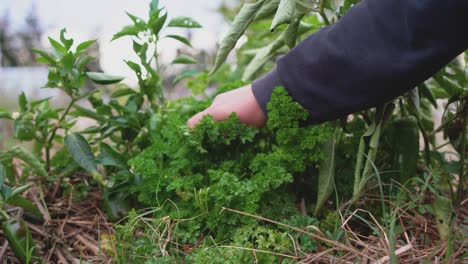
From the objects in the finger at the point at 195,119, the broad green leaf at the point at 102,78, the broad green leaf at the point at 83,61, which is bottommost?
the finger at the point at 195,119

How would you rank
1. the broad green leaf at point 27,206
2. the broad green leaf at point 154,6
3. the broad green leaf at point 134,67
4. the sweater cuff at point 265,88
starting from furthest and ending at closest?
the broad green leaf at point 154,6 → the broad green leaf at point 134,67 → the broad green leaf at point 27,206 → the sweater cuff at point 265,88

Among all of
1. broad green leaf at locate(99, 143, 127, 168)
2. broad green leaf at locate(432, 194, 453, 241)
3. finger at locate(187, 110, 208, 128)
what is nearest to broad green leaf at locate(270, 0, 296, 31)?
finger at locate(187, 110, 208, 128)

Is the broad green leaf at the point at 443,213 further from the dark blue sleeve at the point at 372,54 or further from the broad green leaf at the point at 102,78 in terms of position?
the broad green leaf at the point at 102,78

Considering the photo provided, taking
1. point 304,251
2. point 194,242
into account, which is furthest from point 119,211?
point 304,251

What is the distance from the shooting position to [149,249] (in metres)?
1.10

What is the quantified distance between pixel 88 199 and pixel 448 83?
4.09 ft

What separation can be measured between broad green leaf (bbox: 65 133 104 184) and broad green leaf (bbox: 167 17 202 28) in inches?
19.0

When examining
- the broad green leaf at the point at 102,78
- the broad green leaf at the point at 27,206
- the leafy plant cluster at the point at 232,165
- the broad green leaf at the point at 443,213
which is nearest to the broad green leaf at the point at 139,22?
the leafy plant cluster at the point at 232,165

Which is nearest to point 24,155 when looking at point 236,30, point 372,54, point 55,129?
point 55,129

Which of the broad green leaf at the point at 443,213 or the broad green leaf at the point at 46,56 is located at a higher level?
the broad green leaf at the point at 46,56

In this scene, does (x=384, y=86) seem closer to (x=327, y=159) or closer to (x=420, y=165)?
(x=327, y=159)

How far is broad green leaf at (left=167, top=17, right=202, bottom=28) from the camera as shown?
1556 mm

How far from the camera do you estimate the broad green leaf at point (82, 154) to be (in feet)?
4.73

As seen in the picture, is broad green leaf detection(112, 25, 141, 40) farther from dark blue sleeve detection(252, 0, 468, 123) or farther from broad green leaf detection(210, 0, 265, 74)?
dark blue sleeve detection(252, 0, 468, 123)
